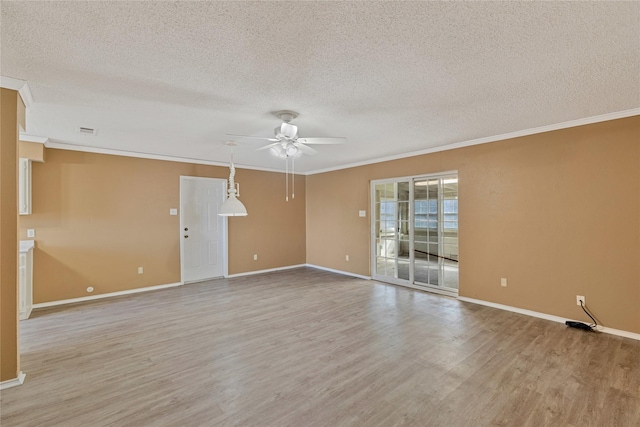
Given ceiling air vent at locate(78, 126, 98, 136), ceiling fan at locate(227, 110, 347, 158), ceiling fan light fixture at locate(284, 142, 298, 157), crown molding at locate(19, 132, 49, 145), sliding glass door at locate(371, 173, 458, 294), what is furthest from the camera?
sliding glass door at locate(371, 173, 458, 294)

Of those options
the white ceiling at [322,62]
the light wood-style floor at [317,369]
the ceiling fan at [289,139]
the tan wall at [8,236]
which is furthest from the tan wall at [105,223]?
the ceiling fan at [289,139]

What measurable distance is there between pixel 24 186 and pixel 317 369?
491 centimetres

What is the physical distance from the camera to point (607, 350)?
2.82 m

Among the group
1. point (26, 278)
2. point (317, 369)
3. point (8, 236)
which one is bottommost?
point (317, 369)

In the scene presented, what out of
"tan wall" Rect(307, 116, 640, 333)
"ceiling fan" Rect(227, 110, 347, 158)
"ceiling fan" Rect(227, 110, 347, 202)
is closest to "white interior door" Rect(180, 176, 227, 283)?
"ceiling fan" Rect(227, 110, 347, 202)

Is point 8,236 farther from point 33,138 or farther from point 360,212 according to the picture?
point 360,212

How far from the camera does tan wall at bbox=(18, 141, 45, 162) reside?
394 centimetres

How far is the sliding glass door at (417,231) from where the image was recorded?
185 inches

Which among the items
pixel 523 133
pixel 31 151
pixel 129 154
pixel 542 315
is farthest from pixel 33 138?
pixel 542 315

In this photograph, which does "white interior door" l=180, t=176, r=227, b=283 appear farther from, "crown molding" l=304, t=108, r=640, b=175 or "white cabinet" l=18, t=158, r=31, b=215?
"crown molding" l=304, t=108, r=640, b=175

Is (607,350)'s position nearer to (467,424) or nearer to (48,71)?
(467,424)

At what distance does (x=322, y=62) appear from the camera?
6.80ft

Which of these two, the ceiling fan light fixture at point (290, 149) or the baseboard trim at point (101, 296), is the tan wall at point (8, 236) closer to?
the ceiling fan light fixture at point (290, 149)

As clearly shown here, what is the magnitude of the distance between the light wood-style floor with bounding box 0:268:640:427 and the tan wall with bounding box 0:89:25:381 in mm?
317
